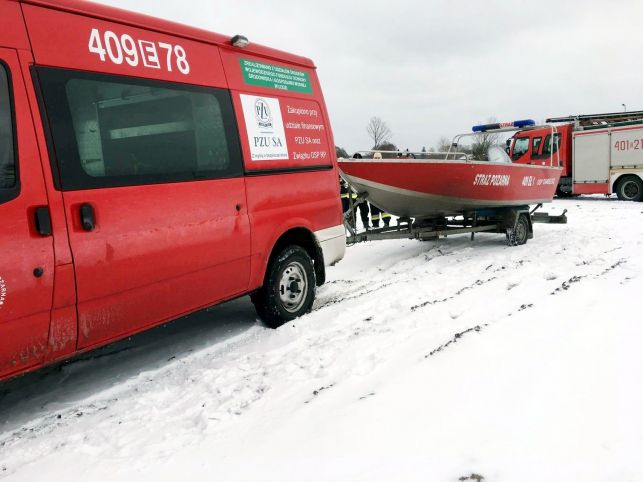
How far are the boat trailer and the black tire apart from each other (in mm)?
10252

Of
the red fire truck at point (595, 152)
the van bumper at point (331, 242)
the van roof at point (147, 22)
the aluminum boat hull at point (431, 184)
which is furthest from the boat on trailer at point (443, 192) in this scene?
the red fire truck at point (595, 152)

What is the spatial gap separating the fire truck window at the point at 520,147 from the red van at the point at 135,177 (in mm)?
16392

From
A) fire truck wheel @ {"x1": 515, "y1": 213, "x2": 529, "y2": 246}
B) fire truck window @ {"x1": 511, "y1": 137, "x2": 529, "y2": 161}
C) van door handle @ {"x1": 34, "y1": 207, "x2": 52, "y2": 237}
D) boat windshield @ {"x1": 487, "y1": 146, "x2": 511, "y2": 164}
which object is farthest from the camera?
fire truck window @ {"x1": 511, "y1": 137, "x2": 529, "y2": 161}

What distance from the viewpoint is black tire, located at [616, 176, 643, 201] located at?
16.8m

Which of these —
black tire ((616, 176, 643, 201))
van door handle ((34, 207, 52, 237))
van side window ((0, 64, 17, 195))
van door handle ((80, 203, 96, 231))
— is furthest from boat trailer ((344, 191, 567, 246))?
black tire ((616, 176, 643, 201))

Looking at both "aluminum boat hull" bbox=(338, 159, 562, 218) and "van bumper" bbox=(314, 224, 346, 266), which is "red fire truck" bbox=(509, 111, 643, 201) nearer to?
"aluminum boat hull" bbox=(338, 159, 562, 218)

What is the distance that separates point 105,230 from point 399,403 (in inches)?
82.3

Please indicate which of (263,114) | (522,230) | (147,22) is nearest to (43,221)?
(147,22)

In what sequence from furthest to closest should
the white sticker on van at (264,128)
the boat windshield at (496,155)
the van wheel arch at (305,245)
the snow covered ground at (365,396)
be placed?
the boat windshield at (496,155) → the van wheel arch at (305,245) → the white sticker on van at (264,128) → the snow covered ground at (365,396)

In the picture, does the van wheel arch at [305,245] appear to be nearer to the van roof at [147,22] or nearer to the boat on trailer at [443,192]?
the van roof at [147,22]

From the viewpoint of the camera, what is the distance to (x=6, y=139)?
269cm

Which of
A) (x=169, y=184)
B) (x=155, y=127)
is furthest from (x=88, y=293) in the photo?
(x=155, y=127)

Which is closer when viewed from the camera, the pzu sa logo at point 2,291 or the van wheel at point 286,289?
the pzu sa logo at point 2,291

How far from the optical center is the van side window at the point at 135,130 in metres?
2.96
